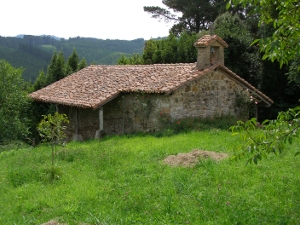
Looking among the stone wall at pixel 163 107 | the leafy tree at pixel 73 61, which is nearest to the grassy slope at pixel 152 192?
the stone wall at pixel 163 107

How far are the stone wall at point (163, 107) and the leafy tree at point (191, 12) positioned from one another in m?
16.7

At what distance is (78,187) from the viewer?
809 cm

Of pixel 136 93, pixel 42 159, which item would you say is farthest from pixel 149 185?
pixel 136 93

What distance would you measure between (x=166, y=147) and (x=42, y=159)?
382cm

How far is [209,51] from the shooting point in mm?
16453

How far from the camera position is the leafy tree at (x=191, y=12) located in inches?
1302

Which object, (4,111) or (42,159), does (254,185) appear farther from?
(4,111)

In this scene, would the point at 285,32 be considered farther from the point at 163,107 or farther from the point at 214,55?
the point at 214,55

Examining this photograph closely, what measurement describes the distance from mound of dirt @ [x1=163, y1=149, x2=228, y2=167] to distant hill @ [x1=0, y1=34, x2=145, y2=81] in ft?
176

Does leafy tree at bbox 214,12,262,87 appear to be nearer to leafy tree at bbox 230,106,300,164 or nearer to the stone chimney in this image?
the stone chimney

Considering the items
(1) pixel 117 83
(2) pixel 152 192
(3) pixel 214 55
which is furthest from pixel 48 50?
(2) pixel 152 192

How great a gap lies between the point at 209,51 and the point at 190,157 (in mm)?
8187

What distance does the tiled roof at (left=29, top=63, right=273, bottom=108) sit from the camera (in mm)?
15484

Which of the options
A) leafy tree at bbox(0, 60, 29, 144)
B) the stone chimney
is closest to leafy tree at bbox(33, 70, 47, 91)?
leafy tree at bbox(0, 60, 29, 144)
